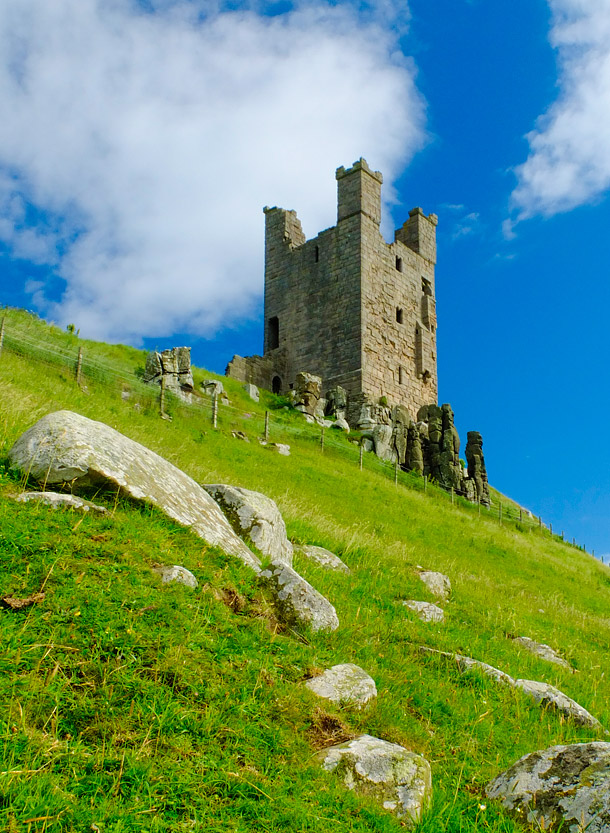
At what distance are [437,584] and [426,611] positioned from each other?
2.14 meters

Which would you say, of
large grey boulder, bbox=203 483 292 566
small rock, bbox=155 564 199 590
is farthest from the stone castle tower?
small rock, bbox=155 564 199 590

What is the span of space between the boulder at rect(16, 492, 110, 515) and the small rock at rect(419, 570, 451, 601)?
5714mm

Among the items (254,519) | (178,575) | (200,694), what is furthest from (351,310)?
(200,694)

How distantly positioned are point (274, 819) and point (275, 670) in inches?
52.6

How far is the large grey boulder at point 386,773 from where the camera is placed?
408 centimetres

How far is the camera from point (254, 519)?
25.7 feet

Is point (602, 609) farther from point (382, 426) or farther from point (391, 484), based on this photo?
point (382, 426)

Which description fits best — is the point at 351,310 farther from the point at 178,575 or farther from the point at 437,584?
the point at 178,575

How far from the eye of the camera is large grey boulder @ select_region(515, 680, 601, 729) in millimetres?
6277

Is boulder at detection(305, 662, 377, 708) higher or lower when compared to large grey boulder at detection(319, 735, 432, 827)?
higher

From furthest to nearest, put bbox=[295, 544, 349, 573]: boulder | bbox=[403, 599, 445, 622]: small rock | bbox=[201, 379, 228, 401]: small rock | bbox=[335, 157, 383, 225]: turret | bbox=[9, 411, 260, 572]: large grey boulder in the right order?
bbox=[335, 157, 383, 225]: turret
bbox=[201, 379, 228, 401]: small rock
bbox=[295, 544, 349, 573]: boulder
bbox=[403, 599, 445, 622]: small rock
bbox=[9, 411, 260, 572]: large grey boulder

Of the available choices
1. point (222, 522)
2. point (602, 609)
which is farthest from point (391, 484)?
point (222, 522)

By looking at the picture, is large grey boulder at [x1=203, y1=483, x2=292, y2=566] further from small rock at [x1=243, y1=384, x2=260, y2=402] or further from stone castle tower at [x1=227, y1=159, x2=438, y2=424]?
stone castle tower at [x1=227, y1=159, x2=438, y2=424]

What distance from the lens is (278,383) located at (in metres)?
44.1
